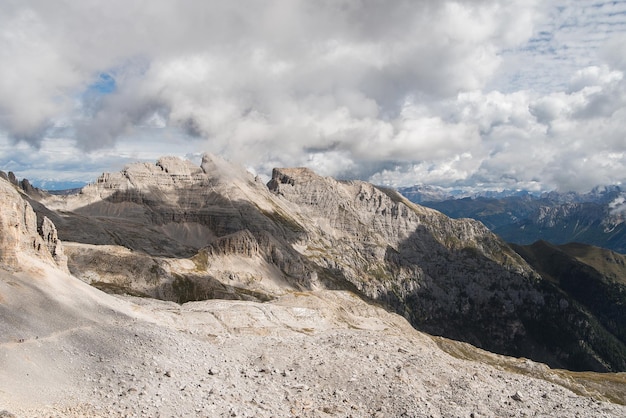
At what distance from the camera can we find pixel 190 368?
41188 mm

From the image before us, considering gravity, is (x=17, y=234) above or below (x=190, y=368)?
above

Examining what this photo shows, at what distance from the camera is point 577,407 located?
1811 inches

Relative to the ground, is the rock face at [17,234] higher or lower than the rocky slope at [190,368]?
higher

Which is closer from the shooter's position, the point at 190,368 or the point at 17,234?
the point at 190,368

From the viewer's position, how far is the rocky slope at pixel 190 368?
3447 cm

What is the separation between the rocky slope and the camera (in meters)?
34.5

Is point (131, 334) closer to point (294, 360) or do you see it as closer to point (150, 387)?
point (150, 387)

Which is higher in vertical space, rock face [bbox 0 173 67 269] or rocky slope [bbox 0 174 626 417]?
rock face [bbox 0 173 67 269]

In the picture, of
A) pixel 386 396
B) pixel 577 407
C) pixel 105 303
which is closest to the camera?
pixel 386 396

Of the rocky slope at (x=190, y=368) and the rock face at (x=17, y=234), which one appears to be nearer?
the rocky slope at (x=190, y=368)

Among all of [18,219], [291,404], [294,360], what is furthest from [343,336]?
[18,219]

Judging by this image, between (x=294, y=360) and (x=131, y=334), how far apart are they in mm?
17412

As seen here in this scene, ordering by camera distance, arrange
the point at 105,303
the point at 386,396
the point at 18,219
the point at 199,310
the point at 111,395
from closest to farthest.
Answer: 1. the point at 111,395
2. the point at 386,396
3. the point at 105,303
4. the point at 18,219
5. the point at 199,310

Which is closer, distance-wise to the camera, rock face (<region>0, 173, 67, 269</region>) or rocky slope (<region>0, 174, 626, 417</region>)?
rocky slope (<region>0, 174, 626, 417</region>)
